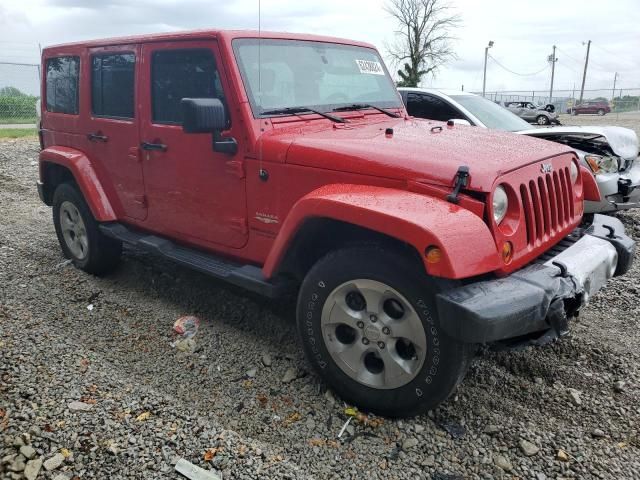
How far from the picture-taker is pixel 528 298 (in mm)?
2361

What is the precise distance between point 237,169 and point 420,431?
1.80m

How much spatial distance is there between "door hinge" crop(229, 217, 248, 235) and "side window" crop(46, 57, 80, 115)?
215 centimetres

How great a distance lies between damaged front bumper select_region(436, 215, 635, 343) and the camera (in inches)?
88.6

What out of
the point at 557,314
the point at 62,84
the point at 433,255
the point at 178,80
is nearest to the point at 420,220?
the point at 433,255

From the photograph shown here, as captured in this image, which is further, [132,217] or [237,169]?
[132,217]

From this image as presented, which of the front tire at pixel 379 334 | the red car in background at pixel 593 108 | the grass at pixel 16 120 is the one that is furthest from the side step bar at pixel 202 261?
the red car in background at pixel 593 108

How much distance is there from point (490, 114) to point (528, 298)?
5289 millimetres

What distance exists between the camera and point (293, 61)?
11.7ft

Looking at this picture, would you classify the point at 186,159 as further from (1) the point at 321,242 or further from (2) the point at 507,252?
(2) the point at 507,252

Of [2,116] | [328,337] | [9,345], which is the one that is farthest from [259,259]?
[2,116]

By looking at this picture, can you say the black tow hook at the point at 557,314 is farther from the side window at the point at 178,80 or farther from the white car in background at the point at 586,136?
the white car in background at the point at 586,136

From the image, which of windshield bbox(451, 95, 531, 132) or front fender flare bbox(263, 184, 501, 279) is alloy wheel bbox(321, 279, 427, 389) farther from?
windshield bbox(451, 95, 531, 132)

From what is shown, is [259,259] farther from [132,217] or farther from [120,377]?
[132,217]

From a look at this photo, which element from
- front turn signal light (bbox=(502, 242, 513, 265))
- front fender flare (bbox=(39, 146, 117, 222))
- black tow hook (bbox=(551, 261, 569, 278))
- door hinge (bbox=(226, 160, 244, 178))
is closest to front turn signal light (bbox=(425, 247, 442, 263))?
front turn signal light (bbox=(502, 242, 513, 265))
